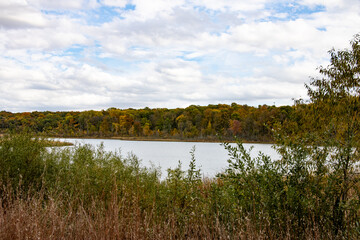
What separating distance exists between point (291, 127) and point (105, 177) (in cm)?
668

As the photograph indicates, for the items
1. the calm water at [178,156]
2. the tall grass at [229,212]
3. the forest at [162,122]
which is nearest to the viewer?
the tall grass at [229,212]

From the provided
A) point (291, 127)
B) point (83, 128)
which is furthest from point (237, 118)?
point (291, 127)

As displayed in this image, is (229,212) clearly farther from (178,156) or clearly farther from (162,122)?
(162,122)

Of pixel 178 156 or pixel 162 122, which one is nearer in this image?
pixel 178 156

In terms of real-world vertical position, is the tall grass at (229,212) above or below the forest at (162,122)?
below

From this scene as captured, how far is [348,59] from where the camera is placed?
977 centimetres

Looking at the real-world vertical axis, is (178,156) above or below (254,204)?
below

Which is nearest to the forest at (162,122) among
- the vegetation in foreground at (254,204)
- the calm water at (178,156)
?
the calm water at (178,156)

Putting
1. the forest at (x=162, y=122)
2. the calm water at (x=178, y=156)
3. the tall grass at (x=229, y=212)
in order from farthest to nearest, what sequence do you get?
the forest at (x=162, y=122) < the calm water at (x=178, y=156) < the tall grass at (x=229, y=212)

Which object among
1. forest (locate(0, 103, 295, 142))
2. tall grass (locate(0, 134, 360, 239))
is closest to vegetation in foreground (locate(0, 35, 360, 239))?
tall grass (locate(0, 134, 360, 239))

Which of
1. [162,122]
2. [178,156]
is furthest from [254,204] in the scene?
[162,122]

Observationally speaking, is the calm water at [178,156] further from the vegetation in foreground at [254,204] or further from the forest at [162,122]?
the forest at [162,122]

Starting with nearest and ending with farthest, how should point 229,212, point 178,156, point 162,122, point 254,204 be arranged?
point 254,204
point 229,212
point 178,156
point 162,122

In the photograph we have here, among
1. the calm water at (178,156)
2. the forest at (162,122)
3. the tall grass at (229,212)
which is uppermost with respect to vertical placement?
the forest at (162,122)
